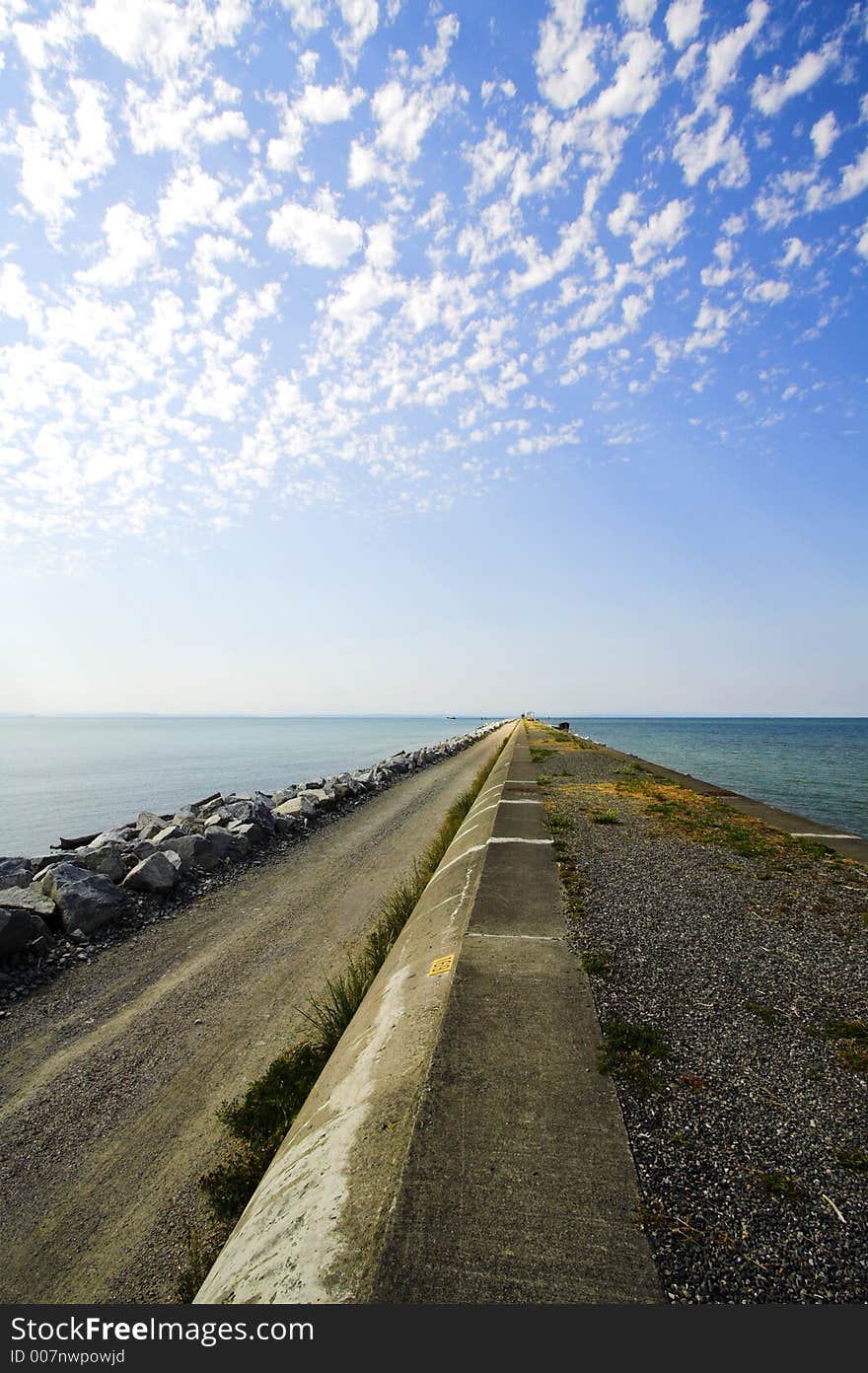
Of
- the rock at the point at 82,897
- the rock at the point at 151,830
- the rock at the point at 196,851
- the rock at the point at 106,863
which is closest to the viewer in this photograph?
the rock at the point at 82,897

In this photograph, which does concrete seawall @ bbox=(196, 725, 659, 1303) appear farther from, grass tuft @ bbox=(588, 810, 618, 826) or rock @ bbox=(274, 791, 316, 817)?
rock @ bbox=(274, 791, 316, 817)

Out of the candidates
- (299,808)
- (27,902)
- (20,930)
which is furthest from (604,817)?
(27,902)

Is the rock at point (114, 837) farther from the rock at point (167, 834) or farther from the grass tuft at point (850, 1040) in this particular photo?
the grass tuft at point (850, 1040)

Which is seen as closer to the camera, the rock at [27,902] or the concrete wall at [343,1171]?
the concrete wall at [343,1171]

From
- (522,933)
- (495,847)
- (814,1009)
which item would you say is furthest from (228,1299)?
(495,847)

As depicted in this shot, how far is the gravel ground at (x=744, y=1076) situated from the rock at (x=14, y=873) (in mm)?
9764

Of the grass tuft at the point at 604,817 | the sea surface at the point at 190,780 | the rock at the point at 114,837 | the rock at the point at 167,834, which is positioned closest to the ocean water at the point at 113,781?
the sea surface at the point at 190,780

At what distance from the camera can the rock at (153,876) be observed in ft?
31.5

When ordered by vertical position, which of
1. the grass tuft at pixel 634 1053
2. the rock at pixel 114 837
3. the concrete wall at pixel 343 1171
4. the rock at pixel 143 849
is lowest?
the rock at pixel 114 837

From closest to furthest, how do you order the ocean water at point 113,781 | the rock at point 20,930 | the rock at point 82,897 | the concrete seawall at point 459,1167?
the concrete seawall at point 459,1167, the rock at point 20,930, the rock at point 82,897, the ocean water at point 113,781

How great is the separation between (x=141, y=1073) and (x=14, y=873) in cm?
665

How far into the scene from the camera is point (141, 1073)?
5215mm

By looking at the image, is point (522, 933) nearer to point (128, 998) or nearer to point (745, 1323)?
point (745, 1323)

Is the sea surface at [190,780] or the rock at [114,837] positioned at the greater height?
the rock at [114,837]
